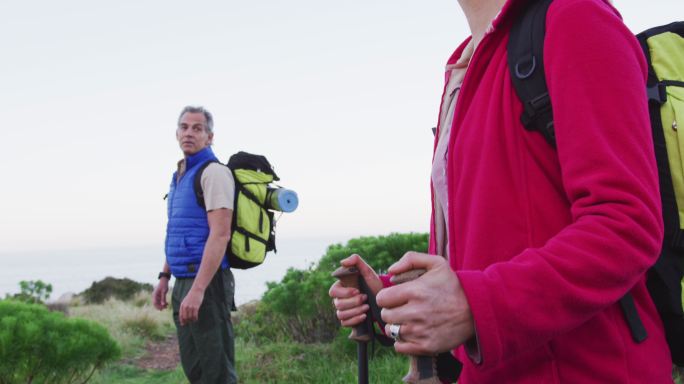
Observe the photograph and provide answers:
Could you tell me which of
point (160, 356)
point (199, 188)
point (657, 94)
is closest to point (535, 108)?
point (657, 94)

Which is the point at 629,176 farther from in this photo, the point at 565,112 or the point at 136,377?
the point at 136,377

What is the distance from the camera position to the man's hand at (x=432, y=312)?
0.88m

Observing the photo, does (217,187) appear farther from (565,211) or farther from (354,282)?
(565,211)

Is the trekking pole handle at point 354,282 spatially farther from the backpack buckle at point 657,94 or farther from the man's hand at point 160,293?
the man's hand at point 160,293

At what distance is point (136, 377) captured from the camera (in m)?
8.65

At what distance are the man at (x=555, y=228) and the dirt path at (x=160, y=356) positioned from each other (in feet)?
29.1

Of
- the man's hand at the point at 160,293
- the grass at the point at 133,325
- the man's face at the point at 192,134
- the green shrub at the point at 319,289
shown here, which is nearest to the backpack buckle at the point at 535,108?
the man's face at the point at 192,134

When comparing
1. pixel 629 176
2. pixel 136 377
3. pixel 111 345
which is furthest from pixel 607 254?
pixel 136 377

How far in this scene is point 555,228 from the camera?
1.02 metres

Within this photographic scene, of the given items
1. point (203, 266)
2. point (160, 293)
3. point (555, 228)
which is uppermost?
point (555, 228)

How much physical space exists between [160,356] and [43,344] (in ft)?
15.9

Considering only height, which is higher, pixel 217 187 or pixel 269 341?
pixel 217 187

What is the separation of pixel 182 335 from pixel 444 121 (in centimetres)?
397

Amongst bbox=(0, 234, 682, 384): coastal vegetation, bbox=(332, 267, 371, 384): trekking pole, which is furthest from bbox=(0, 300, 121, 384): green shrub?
bbox=(332, 267, 371, 384): trekking pole
